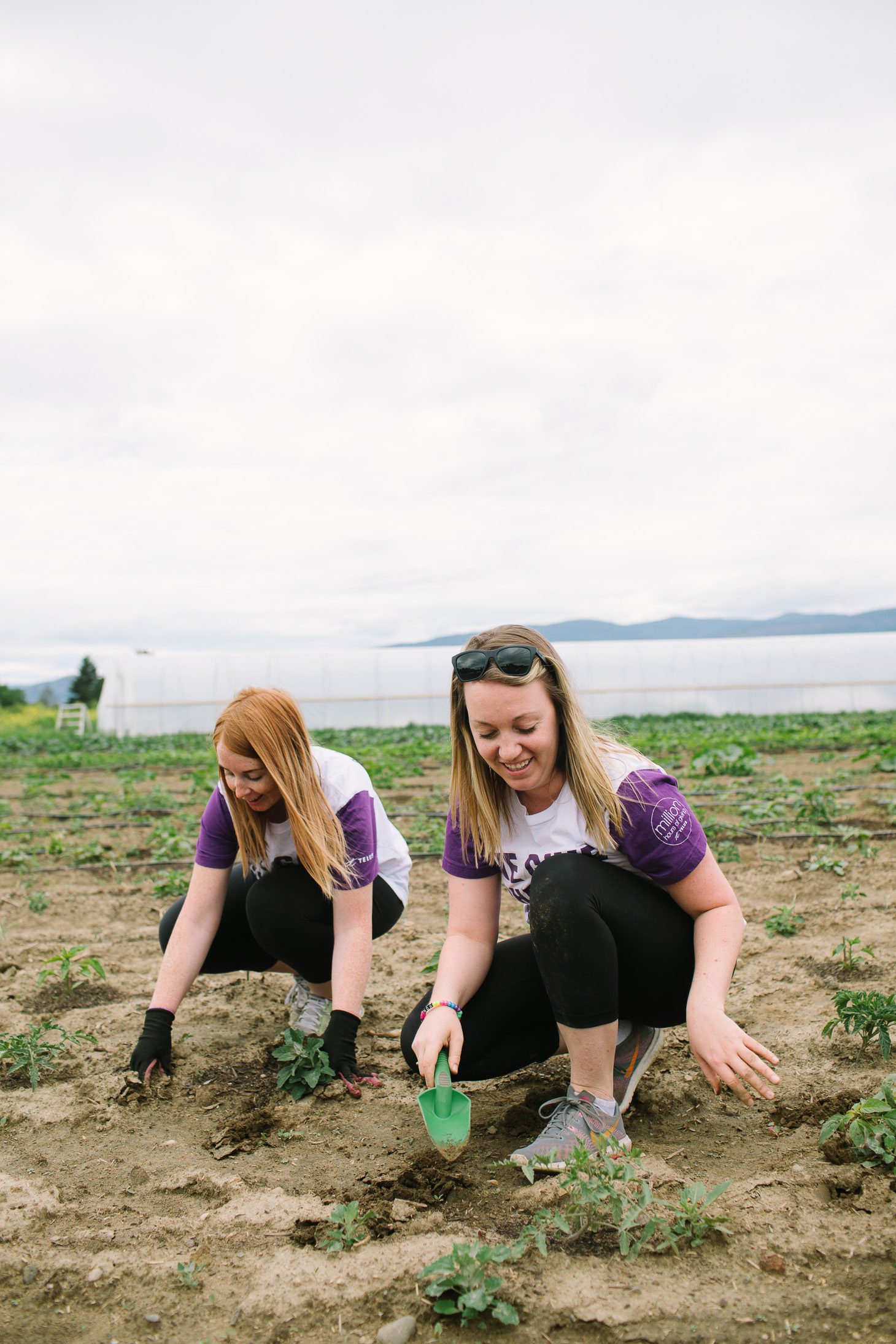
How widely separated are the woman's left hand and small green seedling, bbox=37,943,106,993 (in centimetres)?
191

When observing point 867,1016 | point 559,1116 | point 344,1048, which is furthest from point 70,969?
point 867,1016

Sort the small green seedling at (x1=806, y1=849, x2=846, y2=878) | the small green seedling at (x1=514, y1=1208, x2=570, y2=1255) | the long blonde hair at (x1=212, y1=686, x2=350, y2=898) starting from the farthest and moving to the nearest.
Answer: the small green seedling at (x1=806, y1=849, x2=846, y2=878) → the long blonde hair at (x1=212, y1=686, x2=350, y2=898) → the small green seedling at (x1=514, y1=1208, x2=570, y2=1255)

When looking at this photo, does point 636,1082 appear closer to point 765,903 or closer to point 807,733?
point 765,903

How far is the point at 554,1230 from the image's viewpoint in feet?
5.65

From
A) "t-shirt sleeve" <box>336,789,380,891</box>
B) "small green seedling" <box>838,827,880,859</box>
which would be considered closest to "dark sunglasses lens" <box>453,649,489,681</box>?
"t-shirt sleeve" <box>336,789,380,891</box>

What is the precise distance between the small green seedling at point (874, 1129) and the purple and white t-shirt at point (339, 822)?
129 cm

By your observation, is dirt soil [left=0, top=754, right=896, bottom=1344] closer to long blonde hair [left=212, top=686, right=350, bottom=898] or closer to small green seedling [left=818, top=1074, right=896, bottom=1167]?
small green seedling [left=818, top=1074, right=896, bottom=1167]

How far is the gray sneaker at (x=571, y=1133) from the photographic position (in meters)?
1.92

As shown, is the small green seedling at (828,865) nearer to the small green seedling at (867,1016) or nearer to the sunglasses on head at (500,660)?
the small green seedling at (867,1016)

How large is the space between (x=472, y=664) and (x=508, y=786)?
1.21 ft

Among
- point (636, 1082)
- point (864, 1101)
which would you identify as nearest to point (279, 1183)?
point (636, 1082)

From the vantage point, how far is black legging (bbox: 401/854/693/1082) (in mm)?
2010

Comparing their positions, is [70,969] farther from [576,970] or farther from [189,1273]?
[576,970]

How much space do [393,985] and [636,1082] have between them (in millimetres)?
1207
